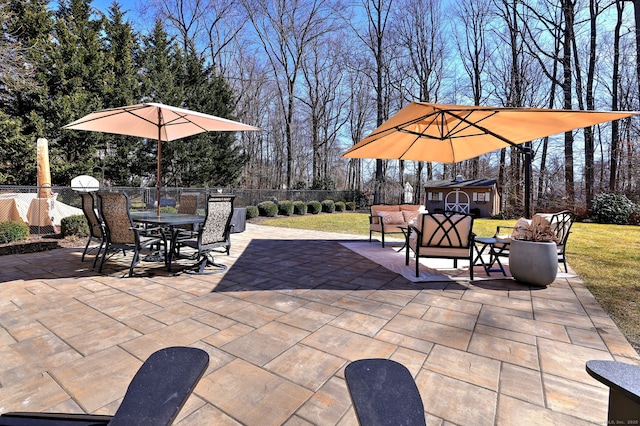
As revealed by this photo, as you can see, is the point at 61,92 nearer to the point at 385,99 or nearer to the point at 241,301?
the point at 241,301

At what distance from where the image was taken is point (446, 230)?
425cm

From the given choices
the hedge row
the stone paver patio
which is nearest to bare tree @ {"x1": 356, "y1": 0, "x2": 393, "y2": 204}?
the hedge row

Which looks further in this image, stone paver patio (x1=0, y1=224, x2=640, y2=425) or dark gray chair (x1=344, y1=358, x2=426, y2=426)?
stone paver patio (x1=0, y1=224, x2=640, y2=425)

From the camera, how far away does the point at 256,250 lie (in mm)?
6180

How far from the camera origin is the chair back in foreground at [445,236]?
13.8ft

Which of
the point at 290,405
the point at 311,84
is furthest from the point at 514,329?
the point at 311,84

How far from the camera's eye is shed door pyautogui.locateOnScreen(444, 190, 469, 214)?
19359 mm

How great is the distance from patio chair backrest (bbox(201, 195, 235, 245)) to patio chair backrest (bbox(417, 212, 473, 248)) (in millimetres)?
2710

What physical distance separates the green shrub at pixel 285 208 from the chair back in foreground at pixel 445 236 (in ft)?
36.8

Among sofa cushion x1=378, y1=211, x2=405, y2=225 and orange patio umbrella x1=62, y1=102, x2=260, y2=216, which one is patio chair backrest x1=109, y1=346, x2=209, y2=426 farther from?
sofa cushion x1=378, y1=211, x2=405, y2=225

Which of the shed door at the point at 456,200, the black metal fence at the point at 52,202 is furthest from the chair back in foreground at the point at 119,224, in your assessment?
the shed door at the point at 456,200

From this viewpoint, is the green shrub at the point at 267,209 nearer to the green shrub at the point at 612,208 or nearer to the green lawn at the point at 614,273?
the green lawn at the point at 614,273

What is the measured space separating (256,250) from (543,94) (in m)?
20.4

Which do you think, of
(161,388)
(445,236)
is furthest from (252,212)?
(161,388)
